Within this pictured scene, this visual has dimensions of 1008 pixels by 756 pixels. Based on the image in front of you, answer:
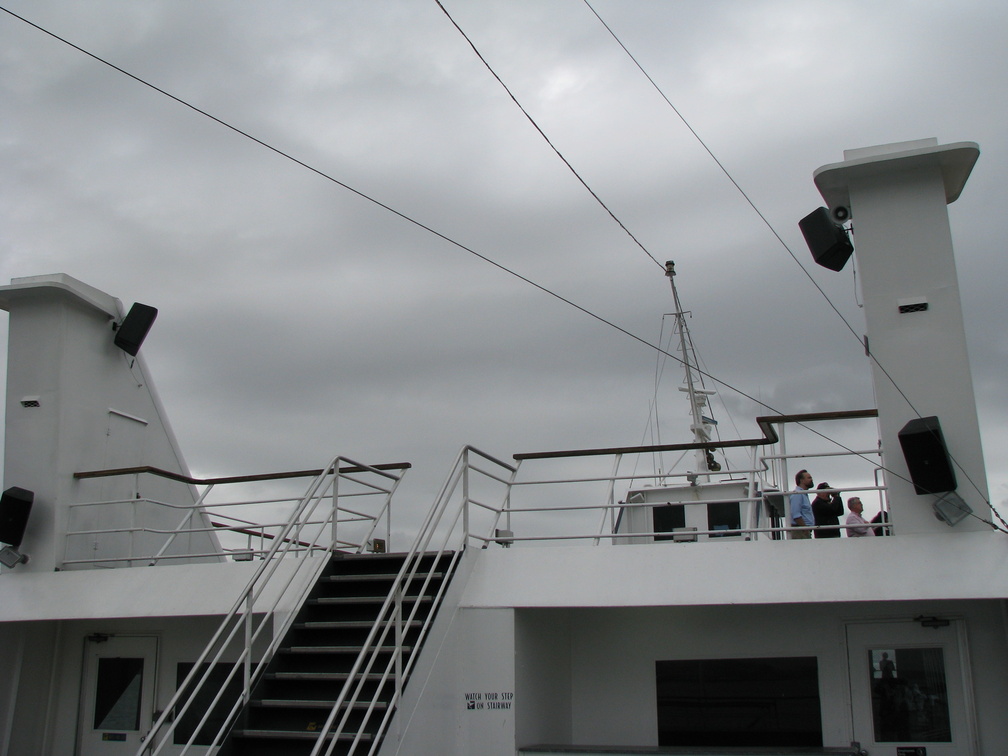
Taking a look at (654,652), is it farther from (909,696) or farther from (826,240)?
(826,240)

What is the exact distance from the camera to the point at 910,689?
773cm

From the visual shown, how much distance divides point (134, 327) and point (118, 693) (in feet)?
14.1

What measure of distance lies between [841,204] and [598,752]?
5.14 metres

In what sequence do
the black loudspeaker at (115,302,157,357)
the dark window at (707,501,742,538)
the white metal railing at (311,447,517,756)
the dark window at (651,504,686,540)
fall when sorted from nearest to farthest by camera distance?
the white metal railing at (311,447,517,756), the black loudspeaker at (115,302,157,357), the dark window at (707,501,742,538), the dark window at (651,504,686,540)

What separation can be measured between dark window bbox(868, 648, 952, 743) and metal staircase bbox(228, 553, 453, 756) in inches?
148

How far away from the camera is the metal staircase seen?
6.79 metres

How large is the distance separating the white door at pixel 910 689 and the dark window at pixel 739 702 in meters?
0.39

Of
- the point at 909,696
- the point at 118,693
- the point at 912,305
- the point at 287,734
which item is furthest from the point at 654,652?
the point at 118,693

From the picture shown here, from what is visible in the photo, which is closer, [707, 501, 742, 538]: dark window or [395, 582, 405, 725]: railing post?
[395, 582, 405, 725]: railing post

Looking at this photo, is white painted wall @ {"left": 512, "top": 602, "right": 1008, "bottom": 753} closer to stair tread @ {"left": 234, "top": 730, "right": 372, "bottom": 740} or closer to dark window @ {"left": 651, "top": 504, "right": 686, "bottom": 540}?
stair tread @ {"left": 234, "top": 730, "right": 372, "bottom": 740}

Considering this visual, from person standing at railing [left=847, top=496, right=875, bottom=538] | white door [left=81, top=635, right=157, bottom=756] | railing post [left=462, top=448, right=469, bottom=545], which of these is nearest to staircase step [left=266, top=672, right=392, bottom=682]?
railing post [left=462, top=448, right=469, bottom=545]

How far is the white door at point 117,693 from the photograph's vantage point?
31.9ft

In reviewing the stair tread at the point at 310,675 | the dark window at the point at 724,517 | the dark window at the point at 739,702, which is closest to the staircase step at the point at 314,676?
the stair tread at the point at 310,675

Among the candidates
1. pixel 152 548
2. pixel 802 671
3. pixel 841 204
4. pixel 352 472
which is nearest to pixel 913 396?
pixel 841 204
